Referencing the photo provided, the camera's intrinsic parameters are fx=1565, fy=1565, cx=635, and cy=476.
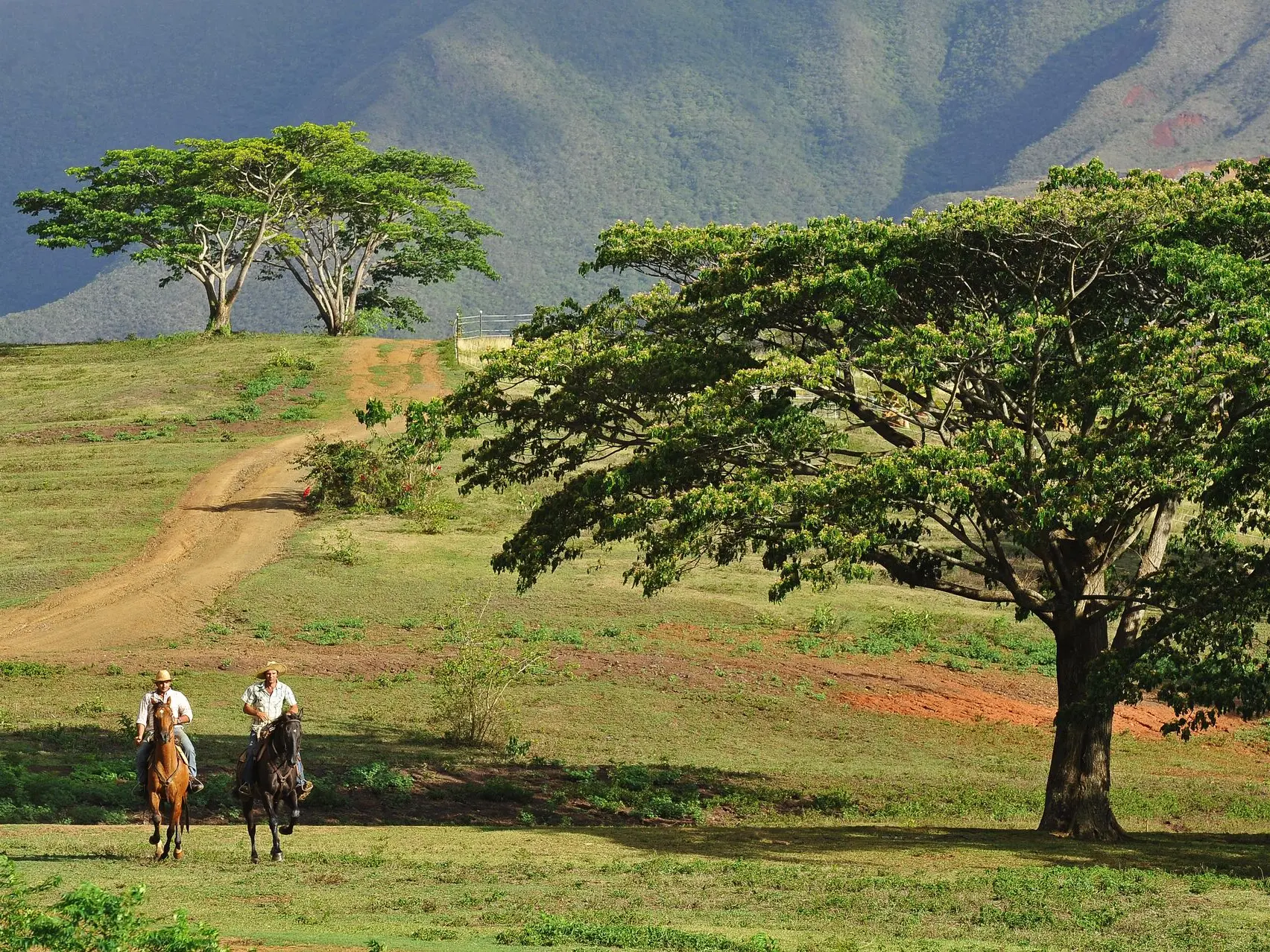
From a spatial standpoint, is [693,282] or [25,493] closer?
[693,282]

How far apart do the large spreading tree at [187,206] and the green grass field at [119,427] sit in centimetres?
400

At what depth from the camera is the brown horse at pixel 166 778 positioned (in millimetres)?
15484

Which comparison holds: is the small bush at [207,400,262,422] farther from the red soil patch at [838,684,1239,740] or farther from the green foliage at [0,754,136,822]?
the green foliage at [0,754,136,822]

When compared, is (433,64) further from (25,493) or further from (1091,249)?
(1091,249)

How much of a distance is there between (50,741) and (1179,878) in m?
15.4

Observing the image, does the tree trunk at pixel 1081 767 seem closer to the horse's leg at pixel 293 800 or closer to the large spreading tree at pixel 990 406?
the large spreading tree at pixel 990 406

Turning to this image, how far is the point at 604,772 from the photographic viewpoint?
2431 centimetres

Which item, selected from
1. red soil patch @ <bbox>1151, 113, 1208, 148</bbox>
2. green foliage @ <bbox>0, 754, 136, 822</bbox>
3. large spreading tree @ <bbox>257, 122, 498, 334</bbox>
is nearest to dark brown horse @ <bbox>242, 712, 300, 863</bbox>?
green foliage @ <bbox>0, 754, 136, 822</bbox>

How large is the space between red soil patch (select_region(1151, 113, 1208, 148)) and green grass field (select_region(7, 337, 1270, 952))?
14237 centimetres

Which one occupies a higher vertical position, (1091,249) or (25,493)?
(1091,249)

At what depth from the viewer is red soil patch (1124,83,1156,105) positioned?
179m

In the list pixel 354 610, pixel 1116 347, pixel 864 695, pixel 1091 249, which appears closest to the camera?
pixel 1116 347

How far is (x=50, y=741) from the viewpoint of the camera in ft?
73.5

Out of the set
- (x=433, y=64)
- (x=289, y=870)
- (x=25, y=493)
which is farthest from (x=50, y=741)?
(x=433, y=64)
